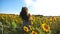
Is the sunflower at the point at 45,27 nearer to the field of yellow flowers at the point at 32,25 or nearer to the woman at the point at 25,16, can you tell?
the field of yellow flowers at the point at 32,25

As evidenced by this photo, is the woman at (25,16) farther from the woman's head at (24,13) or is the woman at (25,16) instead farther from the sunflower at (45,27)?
the sunflower at (45,27)

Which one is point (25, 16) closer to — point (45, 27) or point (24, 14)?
point (24, 14)

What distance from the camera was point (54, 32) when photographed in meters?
1.31

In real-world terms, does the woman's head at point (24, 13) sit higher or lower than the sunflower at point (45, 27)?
higher

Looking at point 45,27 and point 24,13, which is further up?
point 24,13

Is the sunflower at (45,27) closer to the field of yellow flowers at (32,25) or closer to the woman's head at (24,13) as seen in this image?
the field of yellow flowers at (32,25)

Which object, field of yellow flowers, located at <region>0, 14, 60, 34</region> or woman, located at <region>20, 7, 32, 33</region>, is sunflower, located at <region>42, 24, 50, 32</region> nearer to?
field of yellow flowers, located at <region>0, 14, 60, 34</region>

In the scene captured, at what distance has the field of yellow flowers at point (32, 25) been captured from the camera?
1244 millimetres

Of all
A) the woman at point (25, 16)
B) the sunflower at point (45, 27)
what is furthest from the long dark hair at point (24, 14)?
the sunflower at point (45, 27)

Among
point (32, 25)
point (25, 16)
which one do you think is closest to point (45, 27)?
point (32, 25)

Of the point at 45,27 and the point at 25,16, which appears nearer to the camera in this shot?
the point at 45,27

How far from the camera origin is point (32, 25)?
1288 millimetres

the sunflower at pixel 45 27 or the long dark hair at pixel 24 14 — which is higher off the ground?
the long dark hair at pixel 24 14

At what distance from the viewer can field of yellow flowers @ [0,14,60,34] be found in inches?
49.0
